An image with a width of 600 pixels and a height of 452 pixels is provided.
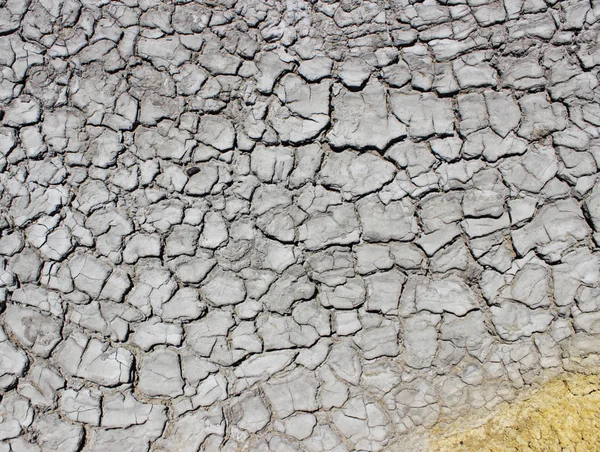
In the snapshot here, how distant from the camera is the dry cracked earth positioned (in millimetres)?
1825

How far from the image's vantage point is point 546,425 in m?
1.80

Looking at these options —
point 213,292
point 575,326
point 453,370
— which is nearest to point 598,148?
point 575,326

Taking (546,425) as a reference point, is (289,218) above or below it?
above

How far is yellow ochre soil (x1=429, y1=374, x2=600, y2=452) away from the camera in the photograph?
1769 mm

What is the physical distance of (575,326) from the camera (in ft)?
6.14

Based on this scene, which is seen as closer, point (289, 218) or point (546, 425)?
point (546, 425)

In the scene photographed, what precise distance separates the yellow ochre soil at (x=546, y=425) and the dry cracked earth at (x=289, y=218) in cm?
5

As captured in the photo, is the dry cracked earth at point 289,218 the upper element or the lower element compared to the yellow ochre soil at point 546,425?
upper

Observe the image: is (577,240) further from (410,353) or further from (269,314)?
(269,314)

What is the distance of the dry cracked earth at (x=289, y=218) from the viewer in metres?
1.83

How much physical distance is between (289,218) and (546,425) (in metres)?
1.05

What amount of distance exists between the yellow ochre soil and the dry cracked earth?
46mm

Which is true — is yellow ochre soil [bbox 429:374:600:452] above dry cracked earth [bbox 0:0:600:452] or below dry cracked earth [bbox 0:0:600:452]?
below

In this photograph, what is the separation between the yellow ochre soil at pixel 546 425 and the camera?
5.80 ft
